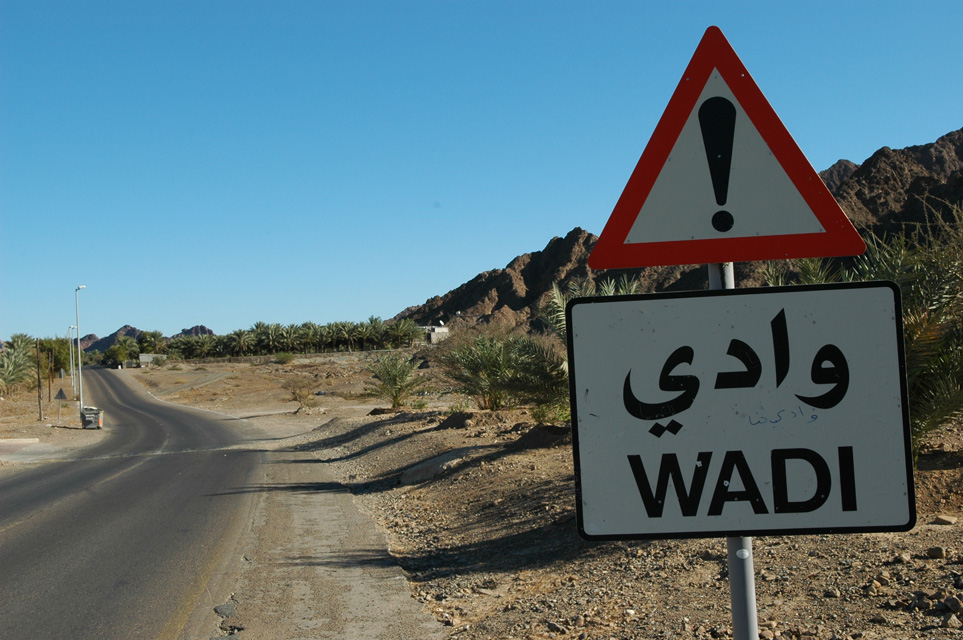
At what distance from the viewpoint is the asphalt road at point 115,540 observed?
6.56 meters

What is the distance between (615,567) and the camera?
6395 mm

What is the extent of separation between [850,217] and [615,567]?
4186cm

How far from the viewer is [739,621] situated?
194 centimetres

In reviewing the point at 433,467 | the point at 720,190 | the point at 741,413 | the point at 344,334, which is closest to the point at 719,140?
the point at 720,190

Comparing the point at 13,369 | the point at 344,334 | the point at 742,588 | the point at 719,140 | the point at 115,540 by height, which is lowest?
the point at 115,540

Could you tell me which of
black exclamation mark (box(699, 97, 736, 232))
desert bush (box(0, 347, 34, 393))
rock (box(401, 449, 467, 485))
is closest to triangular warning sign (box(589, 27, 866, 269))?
black exclamation mark (box(699, 97, 736, 232))

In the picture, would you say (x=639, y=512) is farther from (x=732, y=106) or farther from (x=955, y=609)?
(x=955, y=609)

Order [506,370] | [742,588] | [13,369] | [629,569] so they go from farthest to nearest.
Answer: [13,369], [506,370], [629,569], [742,588]

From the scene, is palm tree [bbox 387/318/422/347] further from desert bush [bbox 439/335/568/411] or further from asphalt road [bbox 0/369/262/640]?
asphalt road [bbox 0/369/262/640]

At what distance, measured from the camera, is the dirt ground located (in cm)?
463

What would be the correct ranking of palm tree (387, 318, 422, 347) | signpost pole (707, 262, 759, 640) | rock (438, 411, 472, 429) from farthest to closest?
1. palm tree (387, 318, 422, 347)
2. rock (438, 411, 472, 429)
3. signpost pole (707, 262, 759, 640)

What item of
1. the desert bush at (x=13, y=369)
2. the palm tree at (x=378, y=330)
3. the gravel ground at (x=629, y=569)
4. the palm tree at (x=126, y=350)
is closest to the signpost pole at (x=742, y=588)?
the gravel ground at (x=629, y=569)

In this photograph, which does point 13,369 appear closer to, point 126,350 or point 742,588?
point 742,588

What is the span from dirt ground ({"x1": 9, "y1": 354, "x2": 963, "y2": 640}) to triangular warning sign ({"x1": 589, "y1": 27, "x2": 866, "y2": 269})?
3158 mm
